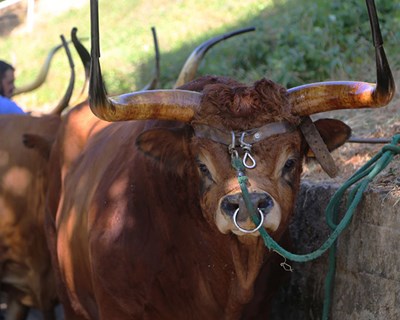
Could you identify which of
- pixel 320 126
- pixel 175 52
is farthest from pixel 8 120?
pixel 175 52

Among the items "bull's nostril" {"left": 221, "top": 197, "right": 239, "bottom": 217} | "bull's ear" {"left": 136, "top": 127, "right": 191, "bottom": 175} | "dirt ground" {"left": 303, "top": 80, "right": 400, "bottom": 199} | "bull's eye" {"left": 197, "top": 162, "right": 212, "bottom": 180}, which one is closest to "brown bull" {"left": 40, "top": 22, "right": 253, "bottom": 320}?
"dirt ground" {"left": 303, "top": 80, "right": 400, "bottom": 199}

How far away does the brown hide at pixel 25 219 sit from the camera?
8.30 meters

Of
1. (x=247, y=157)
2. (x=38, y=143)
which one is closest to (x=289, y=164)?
(x=247, y=157)

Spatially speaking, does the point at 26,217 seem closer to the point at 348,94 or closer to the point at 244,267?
the point at 244,267

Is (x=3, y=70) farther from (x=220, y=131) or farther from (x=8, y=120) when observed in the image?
(x=220, y=131)

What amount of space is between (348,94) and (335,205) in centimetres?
70

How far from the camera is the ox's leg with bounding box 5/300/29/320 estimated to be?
862 cm

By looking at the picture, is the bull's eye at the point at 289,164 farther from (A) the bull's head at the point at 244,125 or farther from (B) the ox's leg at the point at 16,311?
(B) the ox's leg at the point at 16,311

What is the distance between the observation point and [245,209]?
14.5ft

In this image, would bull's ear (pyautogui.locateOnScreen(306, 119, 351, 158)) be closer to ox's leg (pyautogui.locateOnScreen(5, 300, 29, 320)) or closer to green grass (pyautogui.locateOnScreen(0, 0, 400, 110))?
green grass (pyautogui.locateOnScreen(0, 0, 400, 110))

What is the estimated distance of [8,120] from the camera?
856 cm

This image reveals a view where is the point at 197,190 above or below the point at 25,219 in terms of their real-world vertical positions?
above

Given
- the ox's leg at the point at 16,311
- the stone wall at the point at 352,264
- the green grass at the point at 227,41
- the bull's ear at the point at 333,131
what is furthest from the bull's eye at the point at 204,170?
the green grass at the point at 227,41

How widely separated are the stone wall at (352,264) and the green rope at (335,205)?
3.1 inches
